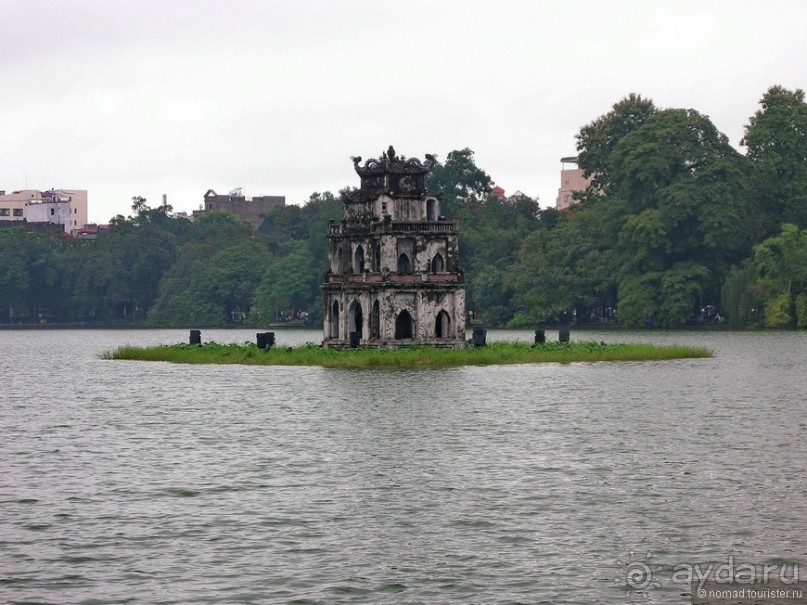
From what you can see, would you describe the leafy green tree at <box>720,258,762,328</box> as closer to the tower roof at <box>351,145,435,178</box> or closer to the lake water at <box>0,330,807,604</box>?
the tower roof at <box>351,145,435,178</box>

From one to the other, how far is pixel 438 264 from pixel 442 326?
11.6 ft

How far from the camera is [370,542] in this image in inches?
1242

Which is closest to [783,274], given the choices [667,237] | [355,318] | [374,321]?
[667,237]

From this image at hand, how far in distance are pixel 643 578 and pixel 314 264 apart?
526 feet

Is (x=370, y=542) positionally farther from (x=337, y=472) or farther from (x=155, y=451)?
(x=155, y=451)

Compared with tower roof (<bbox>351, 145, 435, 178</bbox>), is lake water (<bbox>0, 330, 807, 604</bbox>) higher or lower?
lower

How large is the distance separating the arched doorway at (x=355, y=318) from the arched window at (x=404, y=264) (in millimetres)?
3190

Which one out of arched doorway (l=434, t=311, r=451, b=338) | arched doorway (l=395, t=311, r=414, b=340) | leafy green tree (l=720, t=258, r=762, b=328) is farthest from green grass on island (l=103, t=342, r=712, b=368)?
leafy green tree (l=720, t=258, r=762, b=328)

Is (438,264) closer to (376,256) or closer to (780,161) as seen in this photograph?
(376,256)

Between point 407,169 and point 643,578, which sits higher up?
point 407,169

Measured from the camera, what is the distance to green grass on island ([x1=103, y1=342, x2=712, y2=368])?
82375 millimetres

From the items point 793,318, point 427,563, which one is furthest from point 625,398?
point 793,318

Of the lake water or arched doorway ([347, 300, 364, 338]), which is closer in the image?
the lake water

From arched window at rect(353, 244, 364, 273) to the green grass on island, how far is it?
17.1ft
